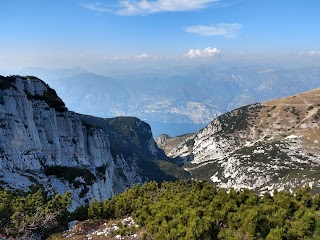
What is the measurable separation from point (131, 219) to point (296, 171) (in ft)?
483

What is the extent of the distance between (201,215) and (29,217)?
24.3 m

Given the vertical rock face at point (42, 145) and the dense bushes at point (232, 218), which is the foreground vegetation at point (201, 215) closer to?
the dense bushes at point (232, 218)

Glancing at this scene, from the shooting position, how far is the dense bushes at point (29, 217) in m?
42.4

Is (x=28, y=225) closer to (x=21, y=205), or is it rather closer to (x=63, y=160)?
(x=21, y=205)

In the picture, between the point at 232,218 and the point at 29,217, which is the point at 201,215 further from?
the point at 29,217

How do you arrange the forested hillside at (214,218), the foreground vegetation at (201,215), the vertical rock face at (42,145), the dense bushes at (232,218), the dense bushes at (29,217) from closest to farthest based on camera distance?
the dense bushes at (232,218), the forested hillside at (214,218), the foreground vegetation at (201,215), the dense bushes at (29,217), the vertical rock face at (42,145)

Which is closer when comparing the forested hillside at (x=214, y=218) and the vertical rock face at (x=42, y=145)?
the forested hillside at (x=214, y=218)

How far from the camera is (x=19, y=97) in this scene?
94.1 metres

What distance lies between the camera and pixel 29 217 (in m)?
44.5

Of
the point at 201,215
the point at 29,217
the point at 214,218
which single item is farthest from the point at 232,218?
the point at 29,217

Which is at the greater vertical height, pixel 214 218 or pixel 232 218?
pixel 232 218

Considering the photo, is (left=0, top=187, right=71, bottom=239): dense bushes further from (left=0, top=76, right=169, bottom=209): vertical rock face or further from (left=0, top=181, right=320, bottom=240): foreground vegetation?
(left=0, top=76, right=169, bottom=209): vertical rock face

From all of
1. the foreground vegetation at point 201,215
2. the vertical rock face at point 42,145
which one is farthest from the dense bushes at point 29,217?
the vertical rock face at point 42,145

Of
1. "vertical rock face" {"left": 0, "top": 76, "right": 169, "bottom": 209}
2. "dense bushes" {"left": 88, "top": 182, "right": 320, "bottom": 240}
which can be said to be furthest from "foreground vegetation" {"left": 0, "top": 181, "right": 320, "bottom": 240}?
"vertical rock face" {"left": 0, "top": 76, "right": 169, "bottom": 209}
